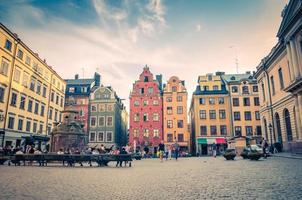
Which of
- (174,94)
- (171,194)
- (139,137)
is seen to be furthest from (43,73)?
(171,194)

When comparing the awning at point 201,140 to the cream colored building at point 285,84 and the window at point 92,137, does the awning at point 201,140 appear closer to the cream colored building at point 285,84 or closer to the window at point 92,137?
the cream colored building at point 285,84


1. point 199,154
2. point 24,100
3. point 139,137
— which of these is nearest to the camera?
point 24,100

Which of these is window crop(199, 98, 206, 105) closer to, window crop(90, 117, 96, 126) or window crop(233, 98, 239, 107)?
window crop(233, 98, 239, 107)

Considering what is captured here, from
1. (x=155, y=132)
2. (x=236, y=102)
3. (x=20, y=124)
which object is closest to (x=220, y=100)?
(x=236, y=102)

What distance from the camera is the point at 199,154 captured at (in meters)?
48.2

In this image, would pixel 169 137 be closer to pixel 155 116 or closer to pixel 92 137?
pixel 155 116

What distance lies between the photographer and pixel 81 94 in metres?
53.5

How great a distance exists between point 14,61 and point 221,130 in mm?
42986

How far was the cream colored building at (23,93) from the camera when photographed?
101 ft

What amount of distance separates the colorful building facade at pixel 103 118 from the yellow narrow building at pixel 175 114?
12.2 m

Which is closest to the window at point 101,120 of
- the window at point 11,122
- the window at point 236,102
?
the window at point 11,122

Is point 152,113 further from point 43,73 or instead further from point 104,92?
point 43,73

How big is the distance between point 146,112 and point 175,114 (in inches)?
280

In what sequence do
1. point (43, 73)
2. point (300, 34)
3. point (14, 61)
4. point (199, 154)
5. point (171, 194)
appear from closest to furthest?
point (171, 194), point (300, 34), point (14, 61), point (43, 73), point (199, 154)
